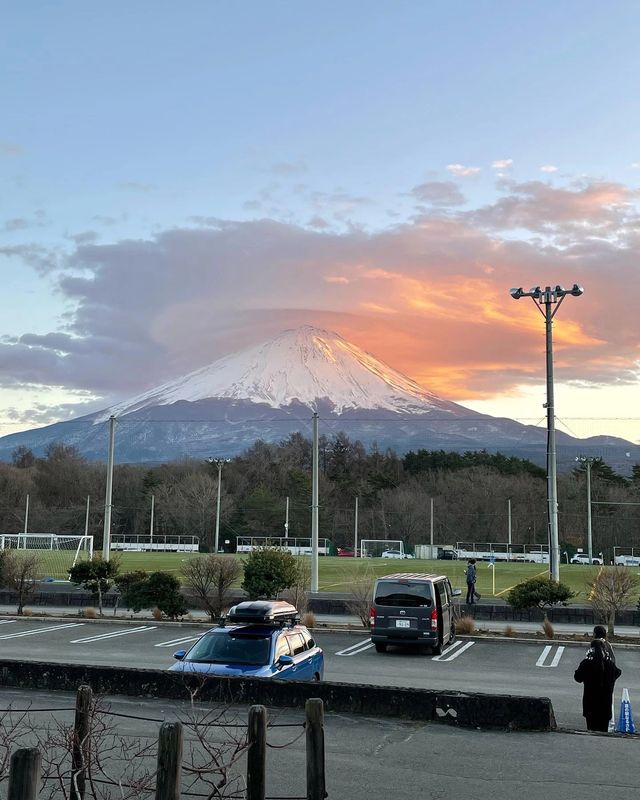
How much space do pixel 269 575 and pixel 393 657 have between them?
9.45 m

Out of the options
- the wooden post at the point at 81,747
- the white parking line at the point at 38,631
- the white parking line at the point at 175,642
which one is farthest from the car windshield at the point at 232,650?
the white parking line at the point at 38,631

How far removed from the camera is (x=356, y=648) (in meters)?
22.9

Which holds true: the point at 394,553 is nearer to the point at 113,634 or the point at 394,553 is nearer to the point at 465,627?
the point at 465,627

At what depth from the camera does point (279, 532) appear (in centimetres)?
11525

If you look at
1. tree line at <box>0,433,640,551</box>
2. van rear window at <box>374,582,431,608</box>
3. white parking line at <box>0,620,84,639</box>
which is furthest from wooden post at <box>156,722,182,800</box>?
tree line at <box>0,433,640,551</box>

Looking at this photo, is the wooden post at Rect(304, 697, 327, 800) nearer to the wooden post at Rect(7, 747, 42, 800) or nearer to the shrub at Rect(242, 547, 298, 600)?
the wooden post at Rect(7, 747, 42, 800)

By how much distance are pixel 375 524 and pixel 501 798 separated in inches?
4476

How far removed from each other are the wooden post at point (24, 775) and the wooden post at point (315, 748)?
2404 millimetres

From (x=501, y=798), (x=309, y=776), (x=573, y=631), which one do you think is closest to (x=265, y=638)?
(x=501, y=798)

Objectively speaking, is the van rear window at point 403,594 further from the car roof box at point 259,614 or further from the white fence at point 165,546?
the white fence at point 165,546

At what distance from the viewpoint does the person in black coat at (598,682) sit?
11.3m

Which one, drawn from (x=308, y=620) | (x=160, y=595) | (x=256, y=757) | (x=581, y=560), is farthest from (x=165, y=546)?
(x=256, y=757)

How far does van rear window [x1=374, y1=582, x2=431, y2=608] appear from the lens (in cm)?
2173

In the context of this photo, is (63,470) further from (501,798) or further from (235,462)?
(501,798)
